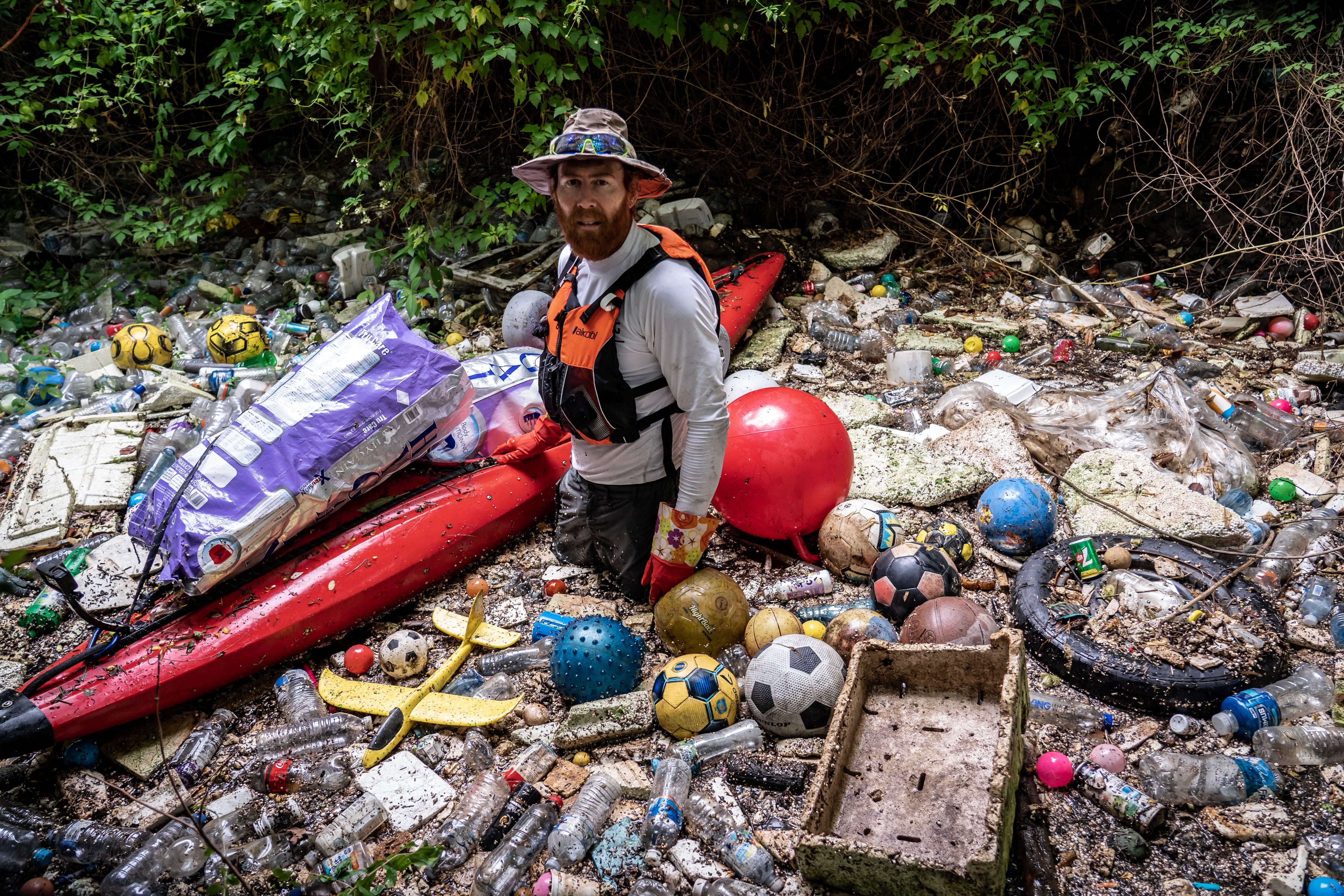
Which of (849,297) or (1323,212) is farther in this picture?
(849,297)

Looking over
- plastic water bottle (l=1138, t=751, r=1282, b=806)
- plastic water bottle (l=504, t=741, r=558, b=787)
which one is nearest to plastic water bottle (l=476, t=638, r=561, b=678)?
plastic water bottle (l=504, t=741, r=558, b=787)

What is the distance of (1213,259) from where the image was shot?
5824 mm

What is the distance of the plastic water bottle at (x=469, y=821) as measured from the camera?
2479mm

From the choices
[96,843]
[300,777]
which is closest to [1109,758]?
[300,777]

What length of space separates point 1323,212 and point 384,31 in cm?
623

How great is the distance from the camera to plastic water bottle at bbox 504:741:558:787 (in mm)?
2693

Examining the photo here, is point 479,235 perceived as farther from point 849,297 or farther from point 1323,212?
point 1323,212

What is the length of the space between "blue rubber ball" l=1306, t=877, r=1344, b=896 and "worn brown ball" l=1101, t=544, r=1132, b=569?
1.20 metres

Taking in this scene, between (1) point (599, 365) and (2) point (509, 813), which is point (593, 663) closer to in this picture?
(2) point (509, 813)

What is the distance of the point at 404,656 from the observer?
3.18 m

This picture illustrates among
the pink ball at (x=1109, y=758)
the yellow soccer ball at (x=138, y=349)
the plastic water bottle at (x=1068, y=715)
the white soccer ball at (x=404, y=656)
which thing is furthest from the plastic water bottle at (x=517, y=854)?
the yellow soccer ball at (x=138, y=349)

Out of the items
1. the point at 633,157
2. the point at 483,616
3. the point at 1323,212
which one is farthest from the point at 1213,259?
the point at 483,616

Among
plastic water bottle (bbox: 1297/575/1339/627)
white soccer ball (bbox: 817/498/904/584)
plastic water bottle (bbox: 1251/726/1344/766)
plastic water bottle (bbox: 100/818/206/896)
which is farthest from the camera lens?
white soccer ball (bbox: 817/498/904/584)

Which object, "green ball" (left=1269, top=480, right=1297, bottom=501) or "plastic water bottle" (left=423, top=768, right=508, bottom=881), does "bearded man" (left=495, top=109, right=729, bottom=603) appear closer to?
"plastic water bottle" (left=423, top=768, right=508, bottom=881)
